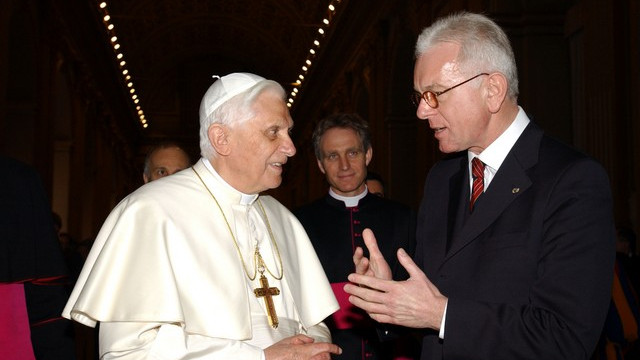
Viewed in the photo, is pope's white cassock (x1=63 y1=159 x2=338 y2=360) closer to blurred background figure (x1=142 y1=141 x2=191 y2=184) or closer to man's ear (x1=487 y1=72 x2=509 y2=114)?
man's ear (x1=487 y1=72 x2=509 y2=114)

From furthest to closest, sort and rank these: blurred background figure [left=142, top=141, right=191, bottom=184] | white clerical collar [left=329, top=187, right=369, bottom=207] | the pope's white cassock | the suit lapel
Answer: blurred background figure [left=142, top=141, right=191, bottom=184] → white clerical collar [left=329, top=187, right=369, bottom=207] → the pope's white cassock → the suit lapel

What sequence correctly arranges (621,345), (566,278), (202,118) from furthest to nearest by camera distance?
(621,345) → (202,118) → (566,278)

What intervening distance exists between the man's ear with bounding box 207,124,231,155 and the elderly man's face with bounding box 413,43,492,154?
855 mm

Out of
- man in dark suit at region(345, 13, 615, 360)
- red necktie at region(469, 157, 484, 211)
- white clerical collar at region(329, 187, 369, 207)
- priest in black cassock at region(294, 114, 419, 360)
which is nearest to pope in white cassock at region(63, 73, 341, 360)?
man in dark suit at region(345, 13, 615, 360)

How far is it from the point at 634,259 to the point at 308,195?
64.9 feet

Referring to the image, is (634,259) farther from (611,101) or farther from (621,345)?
(611,101)

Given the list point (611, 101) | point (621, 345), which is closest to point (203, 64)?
point (611, 101)

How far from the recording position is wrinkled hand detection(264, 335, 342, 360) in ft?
9.83

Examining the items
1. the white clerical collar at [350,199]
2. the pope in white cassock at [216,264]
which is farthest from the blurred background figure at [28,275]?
the white clerical collar at [350,199]

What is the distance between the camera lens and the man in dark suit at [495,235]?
2.48 metres

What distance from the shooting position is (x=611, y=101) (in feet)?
27.3

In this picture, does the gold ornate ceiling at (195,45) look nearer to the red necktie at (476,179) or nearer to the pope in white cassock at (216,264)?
the pope in white cassock at (216,264)

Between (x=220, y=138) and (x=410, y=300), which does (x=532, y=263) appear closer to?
(x=410, y=300)

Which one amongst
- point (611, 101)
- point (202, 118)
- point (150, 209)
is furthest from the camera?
point (611, 101)
